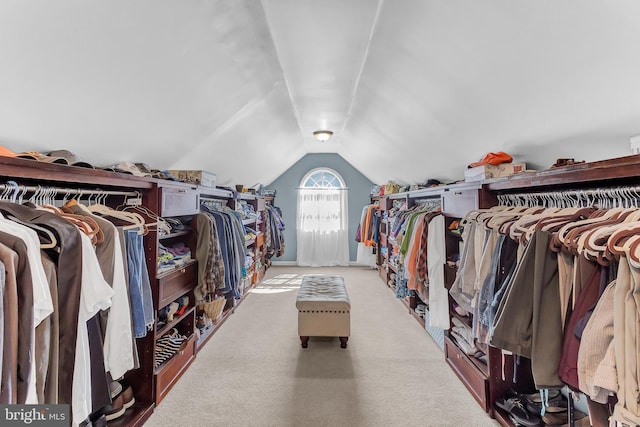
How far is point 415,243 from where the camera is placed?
2883 millimetres

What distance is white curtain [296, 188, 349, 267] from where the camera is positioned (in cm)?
698

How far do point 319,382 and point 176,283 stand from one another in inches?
50.8

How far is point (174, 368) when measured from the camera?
2.29 m

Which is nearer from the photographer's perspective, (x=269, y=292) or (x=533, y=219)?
(x=533, y=219)

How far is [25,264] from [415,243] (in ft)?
8.65

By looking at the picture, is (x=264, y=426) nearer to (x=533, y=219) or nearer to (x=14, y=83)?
(x=533, y=219)

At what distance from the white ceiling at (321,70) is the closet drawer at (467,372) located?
4.93 ft

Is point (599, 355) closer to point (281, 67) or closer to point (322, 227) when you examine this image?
point (281, 67)

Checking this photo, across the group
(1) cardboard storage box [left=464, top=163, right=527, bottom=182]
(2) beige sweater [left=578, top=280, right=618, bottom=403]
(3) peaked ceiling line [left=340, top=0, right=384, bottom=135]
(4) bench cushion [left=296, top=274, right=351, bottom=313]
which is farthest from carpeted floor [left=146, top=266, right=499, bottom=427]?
(3) peaked ceiling line [left=340, top=0, right=384, bottom=135]

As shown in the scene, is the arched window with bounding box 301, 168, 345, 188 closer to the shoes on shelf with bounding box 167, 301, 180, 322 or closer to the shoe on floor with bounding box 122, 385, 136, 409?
the shoes on shelf with bounding box 167, 301, 180, 322

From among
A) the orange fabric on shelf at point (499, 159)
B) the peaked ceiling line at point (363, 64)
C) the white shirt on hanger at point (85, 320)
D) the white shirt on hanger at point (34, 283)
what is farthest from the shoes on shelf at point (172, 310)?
the orange fabric on shelf at point (499, 159)

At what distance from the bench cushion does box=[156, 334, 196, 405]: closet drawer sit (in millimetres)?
953

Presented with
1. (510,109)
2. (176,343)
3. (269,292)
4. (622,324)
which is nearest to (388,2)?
(510,109)

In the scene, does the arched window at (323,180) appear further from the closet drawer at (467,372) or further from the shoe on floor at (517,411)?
the shoe on floor at (517,411)
